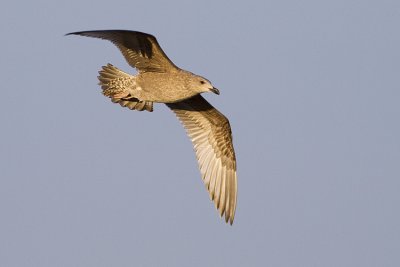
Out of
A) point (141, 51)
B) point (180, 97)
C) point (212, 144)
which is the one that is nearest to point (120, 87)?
point (141, 51)

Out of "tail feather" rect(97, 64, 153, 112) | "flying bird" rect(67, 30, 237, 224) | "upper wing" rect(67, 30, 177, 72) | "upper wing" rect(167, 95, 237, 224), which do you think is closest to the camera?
"upper wing" rect(67, 30, 177, 72)

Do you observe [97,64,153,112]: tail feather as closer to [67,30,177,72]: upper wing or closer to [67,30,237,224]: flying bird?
[67,30,237,224]: flying bird

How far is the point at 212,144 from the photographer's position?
17.7 metres

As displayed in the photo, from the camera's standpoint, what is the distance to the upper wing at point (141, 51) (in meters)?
14.7

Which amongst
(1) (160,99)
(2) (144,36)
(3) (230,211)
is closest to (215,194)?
(3) (230,211)

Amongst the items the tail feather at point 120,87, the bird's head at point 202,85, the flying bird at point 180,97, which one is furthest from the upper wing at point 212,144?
the bird's head at point 202,85

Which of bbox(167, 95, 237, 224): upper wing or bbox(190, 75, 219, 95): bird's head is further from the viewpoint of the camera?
bbox(167, 95, 237, 224): upper wing

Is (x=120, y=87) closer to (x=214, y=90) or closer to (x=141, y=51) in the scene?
(x=141, y=51)

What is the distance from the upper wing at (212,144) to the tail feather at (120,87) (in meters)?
1.11

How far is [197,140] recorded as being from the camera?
57.9 ft

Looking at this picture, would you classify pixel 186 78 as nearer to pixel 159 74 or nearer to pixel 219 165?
pixel 159 74

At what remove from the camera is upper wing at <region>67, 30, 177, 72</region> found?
14688 mm

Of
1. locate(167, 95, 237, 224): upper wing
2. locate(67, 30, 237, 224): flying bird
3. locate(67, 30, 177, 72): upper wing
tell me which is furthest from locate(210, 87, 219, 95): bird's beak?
locate(167, 95, 237, 224): upper wing

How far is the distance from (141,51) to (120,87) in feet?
3.63
